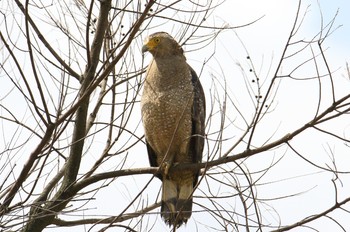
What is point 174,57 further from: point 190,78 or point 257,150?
point 257,150

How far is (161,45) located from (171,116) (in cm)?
70

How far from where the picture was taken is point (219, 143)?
397 cm

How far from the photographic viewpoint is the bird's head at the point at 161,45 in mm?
5703

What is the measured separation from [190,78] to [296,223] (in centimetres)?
206

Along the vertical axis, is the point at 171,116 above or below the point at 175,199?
above

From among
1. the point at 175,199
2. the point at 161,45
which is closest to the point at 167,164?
the point at 175,199

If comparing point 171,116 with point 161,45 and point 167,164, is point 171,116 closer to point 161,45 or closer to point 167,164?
point 167,164

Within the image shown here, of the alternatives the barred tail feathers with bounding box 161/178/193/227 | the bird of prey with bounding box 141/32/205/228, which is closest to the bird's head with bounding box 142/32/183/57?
the bird of prey with bounding box 141/32/205/228

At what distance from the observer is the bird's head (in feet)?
18.7

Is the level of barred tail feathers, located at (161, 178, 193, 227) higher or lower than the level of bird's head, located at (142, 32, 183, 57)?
lower

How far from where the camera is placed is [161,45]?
5754 millimetres

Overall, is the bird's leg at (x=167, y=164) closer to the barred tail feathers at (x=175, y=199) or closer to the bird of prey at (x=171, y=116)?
the bird of prey at (x=171, y=116)

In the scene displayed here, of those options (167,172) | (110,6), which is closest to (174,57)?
(167,172)

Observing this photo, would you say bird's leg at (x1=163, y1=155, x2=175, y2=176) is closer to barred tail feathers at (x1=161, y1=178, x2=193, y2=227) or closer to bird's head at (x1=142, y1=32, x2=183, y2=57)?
barred tail feathers at (x1=161, y1=178, x2=193, y2=227)
